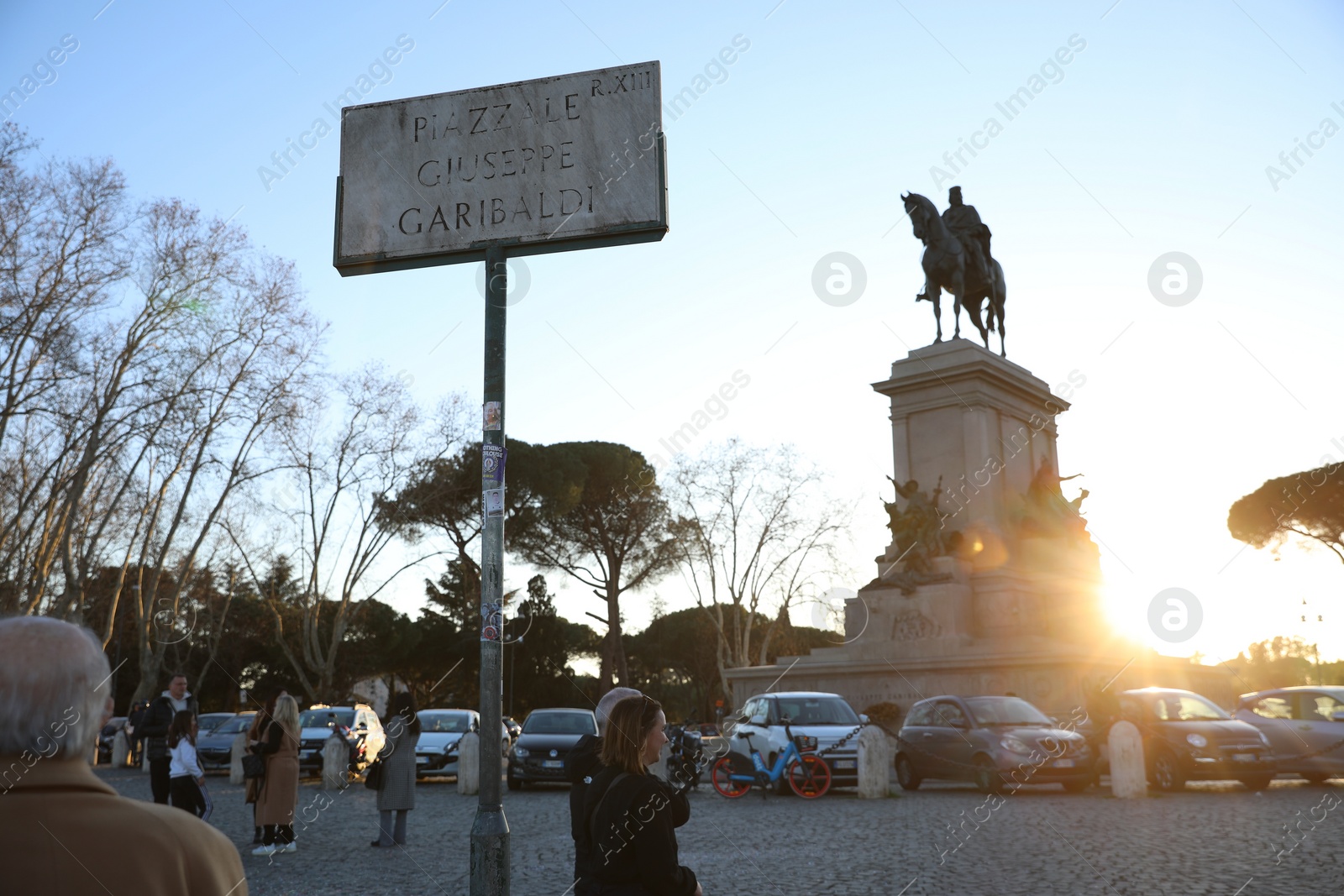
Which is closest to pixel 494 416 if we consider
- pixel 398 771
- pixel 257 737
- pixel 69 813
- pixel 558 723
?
pixel 69 813

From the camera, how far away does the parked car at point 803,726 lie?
15969mm

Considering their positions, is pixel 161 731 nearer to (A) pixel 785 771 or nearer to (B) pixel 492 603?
(B) pixel 492 603

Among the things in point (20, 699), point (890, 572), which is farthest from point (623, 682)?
point (20, 699)

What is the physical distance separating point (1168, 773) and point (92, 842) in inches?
600

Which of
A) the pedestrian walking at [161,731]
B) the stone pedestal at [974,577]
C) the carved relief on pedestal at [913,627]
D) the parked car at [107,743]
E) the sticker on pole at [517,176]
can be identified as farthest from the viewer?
the parked car at [107,743]

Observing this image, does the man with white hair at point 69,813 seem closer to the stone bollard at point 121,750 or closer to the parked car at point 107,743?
the stone bollard at point 121,750

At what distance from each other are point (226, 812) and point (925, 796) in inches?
373

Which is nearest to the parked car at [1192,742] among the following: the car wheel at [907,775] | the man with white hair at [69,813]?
the car wheel at [907,775]

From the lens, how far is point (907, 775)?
16.4 metres

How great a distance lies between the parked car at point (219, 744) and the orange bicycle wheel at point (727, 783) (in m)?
11.8

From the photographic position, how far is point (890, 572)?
78.0 ft

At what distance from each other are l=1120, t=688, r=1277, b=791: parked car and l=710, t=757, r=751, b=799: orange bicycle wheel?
529 centimetres

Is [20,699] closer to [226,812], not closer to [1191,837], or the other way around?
[1191,837]

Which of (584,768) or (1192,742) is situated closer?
(584,768)
